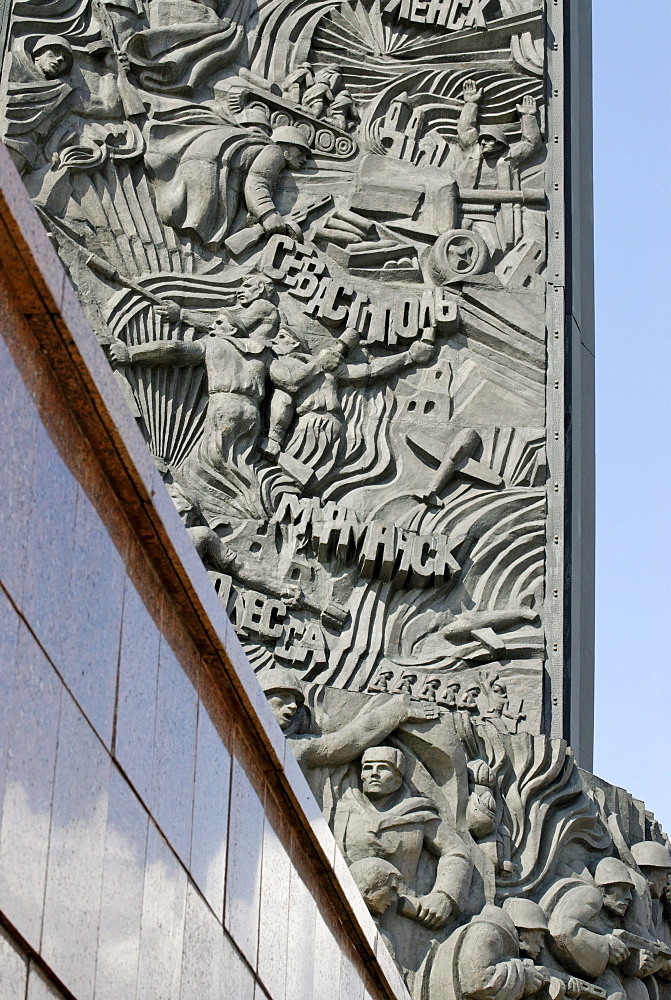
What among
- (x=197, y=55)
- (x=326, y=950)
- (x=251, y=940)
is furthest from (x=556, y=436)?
(x=251, y=940)

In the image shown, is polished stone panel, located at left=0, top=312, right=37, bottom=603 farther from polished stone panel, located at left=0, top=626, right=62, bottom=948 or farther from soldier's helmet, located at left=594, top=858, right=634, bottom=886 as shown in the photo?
soldier's helmet, located at left=594, top=858, right=634, bottom=886

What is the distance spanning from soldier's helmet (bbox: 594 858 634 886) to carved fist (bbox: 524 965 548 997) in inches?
25.2

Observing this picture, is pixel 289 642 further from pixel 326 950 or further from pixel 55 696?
pixel 55 696

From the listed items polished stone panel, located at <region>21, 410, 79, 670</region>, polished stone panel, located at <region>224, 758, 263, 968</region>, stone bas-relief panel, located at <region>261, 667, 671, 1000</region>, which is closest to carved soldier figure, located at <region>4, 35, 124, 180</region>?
stone bas-relief panel, located at <region>261, 667, 671, 1000</region>

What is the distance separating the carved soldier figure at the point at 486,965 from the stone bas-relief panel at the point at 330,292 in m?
1.35

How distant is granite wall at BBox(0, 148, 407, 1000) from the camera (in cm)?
300

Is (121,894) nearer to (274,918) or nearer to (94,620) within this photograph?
(94,620)

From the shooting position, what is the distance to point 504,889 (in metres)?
7.13

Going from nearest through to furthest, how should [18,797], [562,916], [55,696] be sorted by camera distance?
1. [18,797]
2. [55,696]
3. [562,916]

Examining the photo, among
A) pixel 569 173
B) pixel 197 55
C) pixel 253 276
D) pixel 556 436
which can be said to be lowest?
pixel 556 436

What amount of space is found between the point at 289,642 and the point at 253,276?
250cm

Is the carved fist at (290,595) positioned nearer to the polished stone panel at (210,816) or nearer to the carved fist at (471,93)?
the carved fist at (471,93)

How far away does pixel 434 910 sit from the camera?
686 centimetres

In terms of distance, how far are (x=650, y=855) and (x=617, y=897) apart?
1.47 ft
